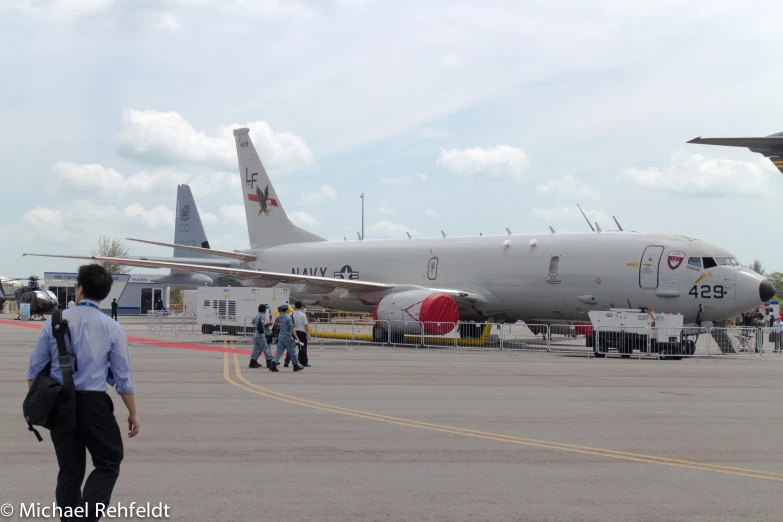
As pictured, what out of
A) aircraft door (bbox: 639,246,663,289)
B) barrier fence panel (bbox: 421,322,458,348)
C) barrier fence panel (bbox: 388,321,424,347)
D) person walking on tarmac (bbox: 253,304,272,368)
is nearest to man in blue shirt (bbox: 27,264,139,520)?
person walking on tarmac (bbox: 253,304,272,368)

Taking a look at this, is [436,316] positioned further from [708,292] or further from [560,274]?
[708,292]

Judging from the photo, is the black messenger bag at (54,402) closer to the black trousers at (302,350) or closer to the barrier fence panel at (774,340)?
the black trousers at (302,350)

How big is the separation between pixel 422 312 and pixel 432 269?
12.3ft

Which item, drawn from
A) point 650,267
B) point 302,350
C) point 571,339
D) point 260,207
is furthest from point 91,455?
point 260,207

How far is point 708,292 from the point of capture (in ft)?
79.9

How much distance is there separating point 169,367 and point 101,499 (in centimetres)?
1408

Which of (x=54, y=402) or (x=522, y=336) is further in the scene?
(x=522, y=336)

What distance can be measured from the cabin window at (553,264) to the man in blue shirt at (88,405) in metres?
22.8

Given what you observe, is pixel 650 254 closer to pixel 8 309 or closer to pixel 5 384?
pixel 5 384

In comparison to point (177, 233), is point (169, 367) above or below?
below

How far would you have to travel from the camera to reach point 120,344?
5.43 meters

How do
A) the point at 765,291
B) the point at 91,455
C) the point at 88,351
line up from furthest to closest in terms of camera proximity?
the point at 765,291
the point at 88,351
the point at 91,455

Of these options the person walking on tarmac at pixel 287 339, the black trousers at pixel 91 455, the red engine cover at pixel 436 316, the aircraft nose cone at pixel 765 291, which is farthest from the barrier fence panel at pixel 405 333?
the black trousers at pixel 91 455

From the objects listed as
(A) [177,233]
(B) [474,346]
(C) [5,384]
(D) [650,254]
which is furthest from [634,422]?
(A) [177,233]
